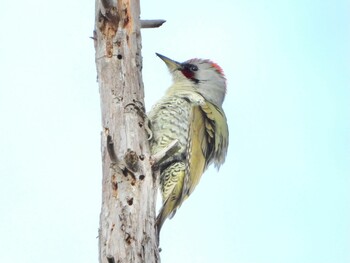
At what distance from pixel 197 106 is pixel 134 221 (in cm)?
196

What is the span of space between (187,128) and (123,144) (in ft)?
4.44

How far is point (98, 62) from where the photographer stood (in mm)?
4434

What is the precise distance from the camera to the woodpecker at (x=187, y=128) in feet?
16.3

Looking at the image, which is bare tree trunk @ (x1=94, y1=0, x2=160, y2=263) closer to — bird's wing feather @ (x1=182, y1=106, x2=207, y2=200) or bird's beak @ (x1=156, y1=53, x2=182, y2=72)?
bird's wing feather @ (x1=182, y1=106, x2=207, y2=200)

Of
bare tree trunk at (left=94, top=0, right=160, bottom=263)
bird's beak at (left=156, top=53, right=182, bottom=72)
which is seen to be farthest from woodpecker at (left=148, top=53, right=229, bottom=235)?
bare tree trunk at (left=94, top=0, right=160, bottom=263)

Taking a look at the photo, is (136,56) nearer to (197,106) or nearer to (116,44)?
(116,44)


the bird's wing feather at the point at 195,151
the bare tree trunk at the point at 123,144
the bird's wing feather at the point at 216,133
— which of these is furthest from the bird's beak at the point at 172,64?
the bare tree trunk at the point at 123,144

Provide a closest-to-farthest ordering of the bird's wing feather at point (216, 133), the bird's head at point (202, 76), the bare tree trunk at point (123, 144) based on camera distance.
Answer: the bare tree trunk at point (123, 144) < the bird's wing feather at point (216, 133) < the bird's head at point (202, 76)

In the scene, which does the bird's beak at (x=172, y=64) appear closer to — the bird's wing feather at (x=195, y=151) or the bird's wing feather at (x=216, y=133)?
the bird's wing feather at (x=216, y=133)

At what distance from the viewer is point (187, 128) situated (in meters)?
5.32

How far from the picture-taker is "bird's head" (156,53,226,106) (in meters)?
6.04

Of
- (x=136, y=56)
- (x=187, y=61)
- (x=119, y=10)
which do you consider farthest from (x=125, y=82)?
(x=187, y=61)

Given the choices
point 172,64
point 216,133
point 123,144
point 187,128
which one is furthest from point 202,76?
point 123,144

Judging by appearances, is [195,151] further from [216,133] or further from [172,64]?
[172,64]
